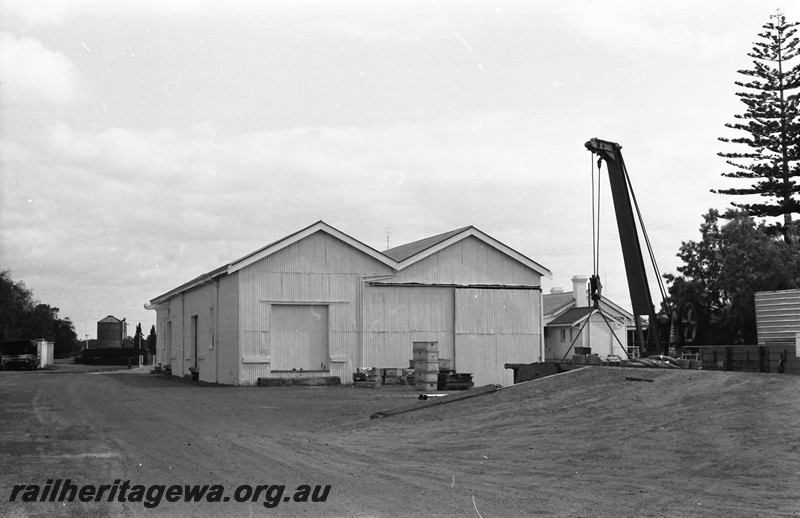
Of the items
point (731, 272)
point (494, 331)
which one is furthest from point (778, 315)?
point (731, 272)

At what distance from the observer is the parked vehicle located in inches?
2290

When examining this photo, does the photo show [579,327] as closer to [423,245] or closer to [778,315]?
[423,245]

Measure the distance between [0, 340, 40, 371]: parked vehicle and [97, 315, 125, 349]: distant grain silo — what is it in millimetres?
28120

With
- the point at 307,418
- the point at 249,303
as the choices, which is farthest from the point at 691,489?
the point at 249,303

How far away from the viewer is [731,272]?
43844 mm

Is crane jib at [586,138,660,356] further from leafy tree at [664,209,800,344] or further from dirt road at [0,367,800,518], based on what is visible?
leafy tree at [664,209,800,344]

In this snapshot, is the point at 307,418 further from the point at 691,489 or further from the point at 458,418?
the point at 691,489

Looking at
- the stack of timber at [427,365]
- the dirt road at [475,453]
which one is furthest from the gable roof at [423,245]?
the dirt road at [475,453]

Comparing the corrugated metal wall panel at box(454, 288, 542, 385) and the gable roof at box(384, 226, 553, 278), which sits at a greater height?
the gable roof at box(384, 226, 553, 278)

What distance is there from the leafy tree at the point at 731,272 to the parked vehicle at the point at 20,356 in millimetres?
40323

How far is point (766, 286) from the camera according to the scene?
139ft

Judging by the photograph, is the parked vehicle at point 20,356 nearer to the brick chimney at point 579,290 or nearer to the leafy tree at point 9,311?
the leafy tree at point 9,311

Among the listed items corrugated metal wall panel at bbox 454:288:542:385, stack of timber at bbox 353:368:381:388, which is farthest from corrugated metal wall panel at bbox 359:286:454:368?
stack of timber at bbox 353:368:381:388

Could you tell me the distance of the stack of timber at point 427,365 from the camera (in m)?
26.9
